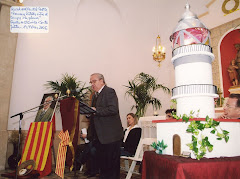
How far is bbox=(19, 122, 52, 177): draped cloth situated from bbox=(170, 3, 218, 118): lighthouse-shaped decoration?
3393mm

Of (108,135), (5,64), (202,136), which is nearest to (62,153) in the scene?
(108,135)

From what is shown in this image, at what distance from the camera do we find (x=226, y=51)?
7008mm

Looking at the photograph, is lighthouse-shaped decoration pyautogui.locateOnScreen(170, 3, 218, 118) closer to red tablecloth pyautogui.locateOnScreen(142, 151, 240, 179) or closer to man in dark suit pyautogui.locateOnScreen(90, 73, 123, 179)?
red tablecloth pyautogui.locateOnScreen(142, 151, 240, 179)

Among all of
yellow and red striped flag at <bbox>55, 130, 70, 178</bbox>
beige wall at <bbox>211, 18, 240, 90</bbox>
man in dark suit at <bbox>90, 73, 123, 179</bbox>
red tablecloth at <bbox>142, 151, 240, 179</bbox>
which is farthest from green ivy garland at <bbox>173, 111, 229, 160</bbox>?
beige wall at <bbox>211, 18, 240, 90</bbox>

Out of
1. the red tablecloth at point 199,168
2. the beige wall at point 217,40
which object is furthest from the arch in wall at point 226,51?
the red tablecloth at point 199,168

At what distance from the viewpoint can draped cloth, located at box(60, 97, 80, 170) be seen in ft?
11.4

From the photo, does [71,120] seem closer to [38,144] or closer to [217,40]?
[38,144]

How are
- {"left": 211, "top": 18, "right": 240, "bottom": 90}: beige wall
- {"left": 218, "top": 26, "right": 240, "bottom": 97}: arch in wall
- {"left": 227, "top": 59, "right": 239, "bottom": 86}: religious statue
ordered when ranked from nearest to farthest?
{"left": 227, "top": 59, "right": 239, "bottom": 86}: religious statue < {"left": 211, "top": 18, "right": 240, "bottom": 90}: beige wall < {"left": 218, "top": 26, "right": 240, "bottom": 97}: arch in wall

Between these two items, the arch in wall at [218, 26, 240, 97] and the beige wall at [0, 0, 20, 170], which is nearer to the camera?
the beige wall at [0, 0, 20, 170]

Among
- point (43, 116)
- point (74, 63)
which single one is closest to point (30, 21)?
point (74, 63)

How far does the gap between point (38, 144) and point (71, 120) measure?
157 centimetres

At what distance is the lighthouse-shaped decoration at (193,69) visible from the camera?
5.87ft

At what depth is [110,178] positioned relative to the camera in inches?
119

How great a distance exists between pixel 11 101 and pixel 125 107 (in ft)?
12.0
